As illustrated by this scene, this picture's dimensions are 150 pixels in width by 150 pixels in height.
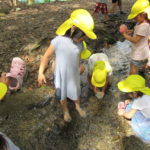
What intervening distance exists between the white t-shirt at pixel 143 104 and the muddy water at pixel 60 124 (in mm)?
397

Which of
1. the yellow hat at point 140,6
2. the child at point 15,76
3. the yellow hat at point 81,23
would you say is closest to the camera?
the yellow hat at point 81,23

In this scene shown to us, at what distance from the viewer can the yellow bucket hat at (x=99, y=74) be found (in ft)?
10.2

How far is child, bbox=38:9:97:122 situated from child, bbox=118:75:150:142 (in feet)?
2.17

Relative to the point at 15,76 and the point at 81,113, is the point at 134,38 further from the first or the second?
the point at 15,76

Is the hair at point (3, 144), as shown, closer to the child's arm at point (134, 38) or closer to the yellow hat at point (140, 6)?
the child's arm at point (134, 38)

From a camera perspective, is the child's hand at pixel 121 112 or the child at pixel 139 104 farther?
the child's hand at pixel 121 112

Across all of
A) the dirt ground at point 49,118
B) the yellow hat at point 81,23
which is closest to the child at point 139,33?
the dirt ground at point 49,118

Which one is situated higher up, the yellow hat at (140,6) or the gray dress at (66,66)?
the yellow hat at (140,6)

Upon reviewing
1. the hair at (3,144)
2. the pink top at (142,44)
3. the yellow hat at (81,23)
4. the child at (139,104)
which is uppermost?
the yellow hat at (81,23)

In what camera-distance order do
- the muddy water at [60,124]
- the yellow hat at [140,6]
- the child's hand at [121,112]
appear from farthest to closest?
1. the child's hand at [121,112]
2. the yellow hat at [140,6]
3. the muddy water at [60,124]

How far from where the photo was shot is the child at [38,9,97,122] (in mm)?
2348

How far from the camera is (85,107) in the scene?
130 inches

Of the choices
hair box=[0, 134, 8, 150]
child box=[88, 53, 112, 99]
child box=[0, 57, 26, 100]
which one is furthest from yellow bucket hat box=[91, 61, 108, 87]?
hair box=[0, 134, 8, 150]

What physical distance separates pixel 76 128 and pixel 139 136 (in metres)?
0.82
